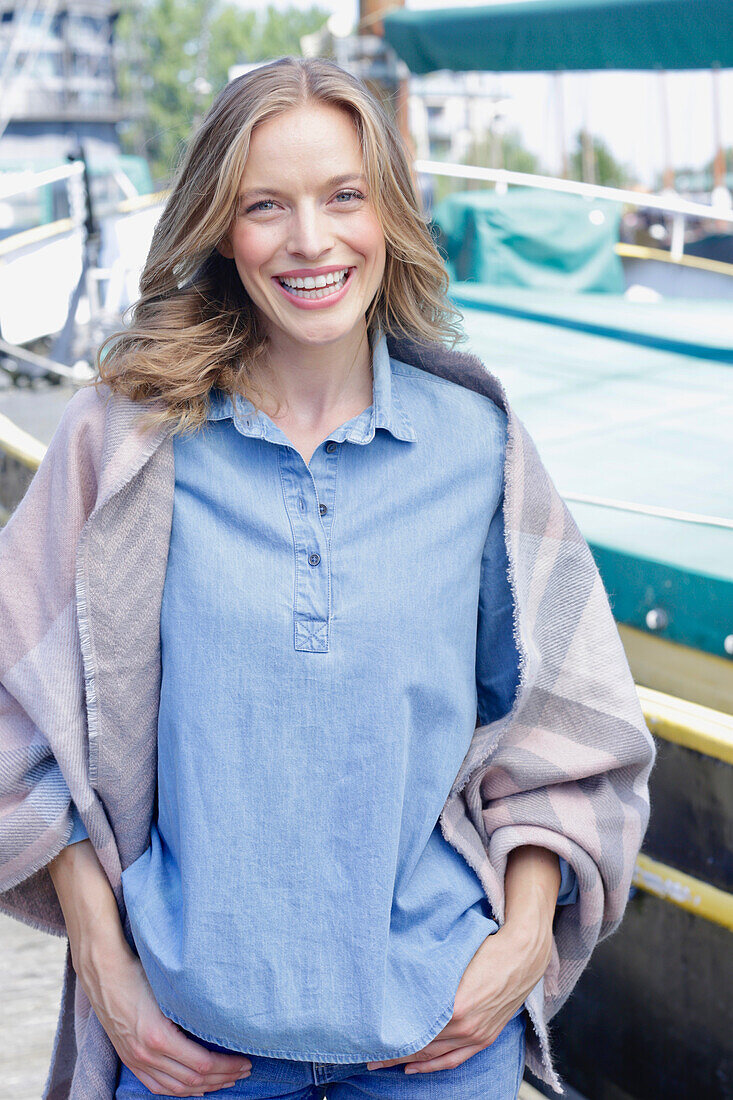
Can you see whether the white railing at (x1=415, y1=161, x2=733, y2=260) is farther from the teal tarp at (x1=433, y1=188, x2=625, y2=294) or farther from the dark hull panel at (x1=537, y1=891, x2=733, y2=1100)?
the dark hull panel at (x1=537, y1=891, x2=733, y2=1100)

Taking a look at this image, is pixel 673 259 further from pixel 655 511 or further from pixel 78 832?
pixel 78 832

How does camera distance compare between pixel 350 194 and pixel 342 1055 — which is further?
pixel 350 194

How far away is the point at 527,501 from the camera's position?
1.35m

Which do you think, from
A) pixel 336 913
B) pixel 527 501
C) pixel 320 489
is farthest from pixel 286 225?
pixel 336 913

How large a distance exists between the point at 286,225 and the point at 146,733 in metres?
0.61

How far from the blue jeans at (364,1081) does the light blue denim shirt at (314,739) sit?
73 millimetres

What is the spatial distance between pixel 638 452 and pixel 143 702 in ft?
5.45

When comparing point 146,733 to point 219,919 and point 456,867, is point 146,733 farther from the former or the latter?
point 456,867

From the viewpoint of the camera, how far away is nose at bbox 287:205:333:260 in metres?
1.25

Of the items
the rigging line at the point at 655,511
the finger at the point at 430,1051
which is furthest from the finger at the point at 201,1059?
the rigging line at the point at 655,511

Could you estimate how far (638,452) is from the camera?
2.64 metres

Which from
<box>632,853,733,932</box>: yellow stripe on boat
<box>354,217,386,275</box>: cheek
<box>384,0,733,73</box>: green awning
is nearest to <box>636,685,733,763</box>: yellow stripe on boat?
<box>632,853,733,932</box>: yellow stripe on boat

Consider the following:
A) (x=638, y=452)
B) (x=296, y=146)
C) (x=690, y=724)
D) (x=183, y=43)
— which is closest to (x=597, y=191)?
(x=638, y=452)

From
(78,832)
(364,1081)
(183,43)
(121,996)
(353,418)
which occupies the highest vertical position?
(183,43)
